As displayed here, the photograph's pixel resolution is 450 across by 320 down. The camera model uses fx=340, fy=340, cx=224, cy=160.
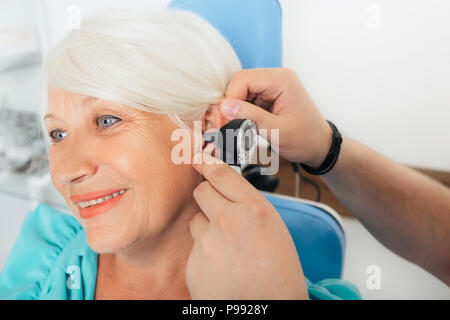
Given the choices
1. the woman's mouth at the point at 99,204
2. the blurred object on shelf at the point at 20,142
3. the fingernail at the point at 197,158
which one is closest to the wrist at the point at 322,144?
the fingernail at the point at 197,158

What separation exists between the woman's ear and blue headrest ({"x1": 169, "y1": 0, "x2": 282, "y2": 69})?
0.82 ft

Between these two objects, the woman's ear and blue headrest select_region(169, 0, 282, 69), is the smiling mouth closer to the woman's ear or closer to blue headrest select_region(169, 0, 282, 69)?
the woman's ear

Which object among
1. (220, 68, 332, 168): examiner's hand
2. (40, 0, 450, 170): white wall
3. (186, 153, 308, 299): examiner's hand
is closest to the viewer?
(186, 153, 308, 299): examiner's hand

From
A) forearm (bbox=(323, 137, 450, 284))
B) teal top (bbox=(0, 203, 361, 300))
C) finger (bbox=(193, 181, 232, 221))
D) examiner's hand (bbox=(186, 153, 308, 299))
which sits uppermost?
finger (bbox=(193, 181, 232, 221))

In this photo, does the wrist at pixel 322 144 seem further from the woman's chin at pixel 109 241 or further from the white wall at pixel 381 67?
the woman's chin at pixel 109 241

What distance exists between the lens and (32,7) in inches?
66.1

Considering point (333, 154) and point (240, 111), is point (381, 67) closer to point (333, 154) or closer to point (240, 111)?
point (333, 154)

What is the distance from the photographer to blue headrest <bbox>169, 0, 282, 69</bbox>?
960mm

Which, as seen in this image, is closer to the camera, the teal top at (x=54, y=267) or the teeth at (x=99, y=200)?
the teeth at (x=99, y=200)

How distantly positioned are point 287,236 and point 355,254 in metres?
1.15

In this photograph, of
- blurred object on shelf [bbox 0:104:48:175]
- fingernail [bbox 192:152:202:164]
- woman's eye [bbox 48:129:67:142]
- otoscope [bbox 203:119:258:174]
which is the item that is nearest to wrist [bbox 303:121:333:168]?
otoscope [bbox 203:119:258:174]

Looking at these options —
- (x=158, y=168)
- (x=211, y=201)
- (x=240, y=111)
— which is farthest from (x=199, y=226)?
(x=240, y=111)

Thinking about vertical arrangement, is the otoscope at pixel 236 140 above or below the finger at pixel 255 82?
below

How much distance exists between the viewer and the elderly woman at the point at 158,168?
23.0 inches
